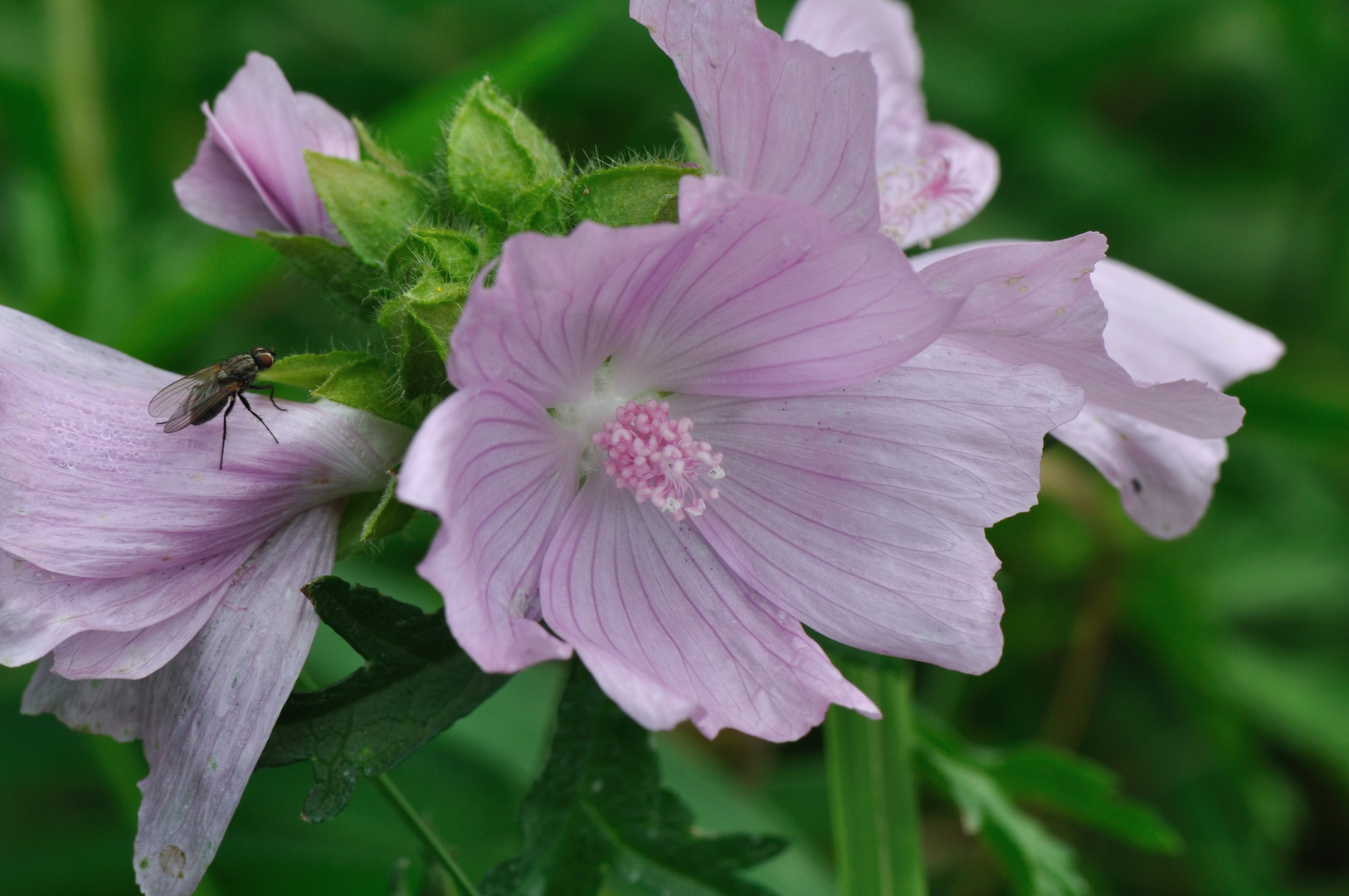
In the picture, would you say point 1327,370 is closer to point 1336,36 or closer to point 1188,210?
point 1188,210

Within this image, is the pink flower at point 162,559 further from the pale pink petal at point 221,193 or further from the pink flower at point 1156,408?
the pink flower at point 1156,408

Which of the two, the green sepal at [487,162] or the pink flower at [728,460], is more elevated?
the green sepal at [487,162]

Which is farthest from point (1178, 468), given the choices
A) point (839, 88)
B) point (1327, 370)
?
point (1327, 370)

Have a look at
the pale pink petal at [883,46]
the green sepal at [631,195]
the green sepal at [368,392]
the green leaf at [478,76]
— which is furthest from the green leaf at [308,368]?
the green leaf at [478,76]

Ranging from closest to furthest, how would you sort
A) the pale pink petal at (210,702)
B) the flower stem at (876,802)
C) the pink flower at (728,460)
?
the pink flower at (728,460) < the pale pink petal at (210,702) < the flower stem at (876,802)

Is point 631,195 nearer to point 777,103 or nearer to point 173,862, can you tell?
point 777,103

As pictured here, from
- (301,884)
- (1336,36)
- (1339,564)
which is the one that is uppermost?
(1336,36)

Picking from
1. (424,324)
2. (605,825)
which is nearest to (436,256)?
(424,324)
